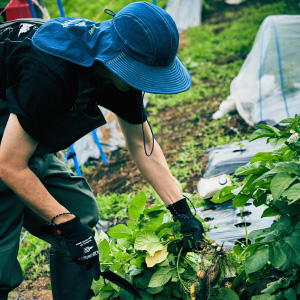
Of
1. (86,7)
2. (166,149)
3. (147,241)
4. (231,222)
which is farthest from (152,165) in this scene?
(86,7)

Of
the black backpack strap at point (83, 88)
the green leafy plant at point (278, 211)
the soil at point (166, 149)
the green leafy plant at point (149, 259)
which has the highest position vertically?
the black backpack strap at point (83, 88)

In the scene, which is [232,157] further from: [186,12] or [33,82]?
[186,12]

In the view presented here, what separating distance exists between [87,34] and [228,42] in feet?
15.9

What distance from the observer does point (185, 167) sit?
378cm

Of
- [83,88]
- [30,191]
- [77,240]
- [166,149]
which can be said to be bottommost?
[166,149]

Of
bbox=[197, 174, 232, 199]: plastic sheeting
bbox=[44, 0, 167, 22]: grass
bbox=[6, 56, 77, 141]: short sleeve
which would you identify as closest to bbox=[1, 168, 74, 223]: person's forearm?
bbox=[6, 56, 77, 141]: short sleeve

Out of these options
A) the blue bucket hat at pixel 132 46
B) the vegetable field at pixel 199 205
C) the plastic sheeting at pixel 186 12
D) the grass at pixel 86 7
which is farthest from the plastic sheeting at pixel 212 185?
the grass at pixel 86 7

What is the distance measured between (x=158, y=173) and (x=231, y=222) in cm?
94

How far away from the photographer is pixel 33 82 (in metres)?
1.47

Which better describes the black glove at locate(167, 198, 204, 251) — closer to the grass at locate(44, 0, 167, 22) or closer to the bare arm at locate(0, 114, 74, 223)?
the bare arm at locate(0, 114, 74, 223)

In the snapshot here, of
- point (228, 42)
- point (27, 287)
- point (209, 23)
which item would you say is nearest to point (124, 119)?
point (27, 287)

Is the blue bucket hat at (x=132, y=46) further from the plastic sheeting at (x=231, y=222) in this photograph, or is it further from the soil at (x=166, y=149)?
the soil at (x=166, y=149)

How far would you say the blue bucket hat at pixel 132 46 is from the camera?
1514 millimetres

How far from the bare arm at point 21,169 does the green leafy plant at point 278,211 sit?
757 mm
